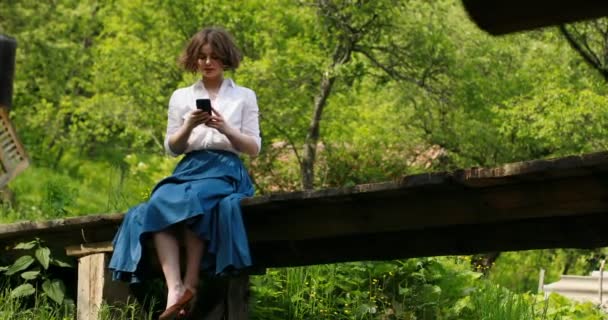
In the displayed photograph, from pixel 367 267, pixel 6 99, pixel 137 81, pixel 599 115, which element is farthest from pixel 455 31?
pixel 6 99

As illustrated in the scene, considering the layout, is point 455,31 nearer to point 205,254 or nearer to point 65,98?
point 65,98

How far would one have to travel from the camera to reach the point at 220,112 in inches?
240

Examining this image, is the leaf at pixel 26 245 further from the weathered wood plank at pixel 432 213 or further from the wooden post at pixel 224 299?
the wooden post at pixel 224 299

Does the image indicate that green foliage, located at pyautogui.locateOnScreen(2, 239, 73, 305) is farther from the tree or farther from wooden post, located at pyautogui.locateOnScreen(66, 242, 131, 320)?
the tree

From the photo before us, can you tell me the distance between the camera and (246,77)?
24.0 meters

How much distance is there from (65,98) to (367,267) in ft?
76.2

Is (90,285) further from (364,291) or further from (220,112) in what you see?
(364,291)

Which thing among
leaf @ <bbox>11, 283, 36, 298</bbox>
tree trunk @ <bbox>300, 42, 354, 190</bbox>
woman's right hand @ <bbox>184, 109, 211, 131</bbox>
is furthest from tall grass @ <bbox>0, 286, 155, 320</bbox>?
tree trunk @ <bbox>300, 42, 354, 190</bbox>

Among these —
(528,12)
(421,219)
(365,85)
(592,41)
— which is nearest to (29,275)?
(421,219)

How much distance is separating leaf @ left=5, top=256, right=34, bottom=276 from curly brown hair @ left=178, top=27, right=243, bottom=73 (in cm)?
177

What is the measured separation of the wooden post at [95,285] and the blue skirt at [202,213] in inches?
25.1

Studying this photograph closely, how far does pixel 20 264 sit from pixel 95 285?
26.8 inches

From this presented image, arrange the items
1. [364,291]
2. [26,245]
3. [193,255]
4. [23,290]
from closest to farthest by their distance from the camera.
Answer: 1. [193,255]
2. [23,290]
3. [26,245]
4. [364,291]

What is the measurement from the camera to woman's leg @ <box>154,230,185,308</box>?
19.1ft
